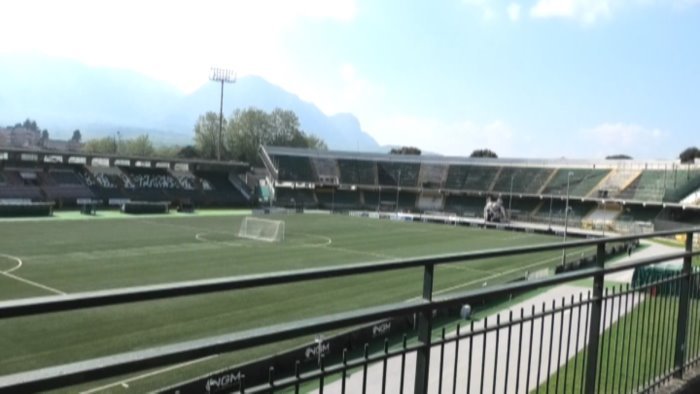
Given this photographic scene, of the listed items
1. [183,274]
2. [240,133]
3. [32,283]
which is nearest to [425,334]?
[32,283]

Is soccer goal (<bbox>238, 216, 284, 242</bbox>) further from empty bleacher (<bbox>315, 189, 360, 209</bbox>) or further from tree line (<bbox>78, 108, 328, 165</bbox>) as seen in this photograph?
tree line (<bbox>78, 108, 328, 165</bbox>)

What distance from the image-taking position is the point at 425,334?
9.82ft

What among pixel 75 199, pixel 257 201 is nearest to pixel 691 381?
pixel 75 199

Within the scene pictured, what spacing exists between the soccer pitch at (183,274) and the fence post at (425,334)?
38.4 ft

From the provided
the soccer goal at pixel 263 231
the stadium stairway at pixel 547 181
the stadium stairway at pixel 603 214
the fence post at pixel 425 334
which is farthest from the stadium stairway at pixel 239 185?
the fence post at pixel 425 334

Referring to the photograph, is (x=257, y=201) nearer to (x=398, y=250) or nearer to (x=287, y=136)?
(x=398, y=250)

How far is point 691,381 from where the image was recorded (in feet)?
18.7

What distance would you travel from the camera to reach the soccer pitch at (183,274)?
1636 cm

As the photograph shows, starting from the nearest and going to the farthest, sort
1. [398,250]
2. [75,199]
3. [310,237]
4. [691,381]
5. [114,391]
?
[691,381]
[114,391]
[398,250]
[310,237]
[75,199]

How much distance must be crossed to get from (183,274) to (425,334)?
2495 cm

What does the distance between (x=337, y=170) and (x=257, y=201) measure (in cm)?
1953

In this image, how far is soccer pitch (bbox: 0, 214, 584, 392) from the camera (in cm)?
1636

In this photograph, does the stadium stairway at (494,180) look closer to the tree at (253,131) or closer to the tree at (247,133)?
the tree at (253,131)

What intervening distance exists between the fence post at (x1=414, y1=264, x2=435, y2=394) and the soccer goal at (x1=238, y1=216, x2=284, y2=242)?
3781 centimetres
